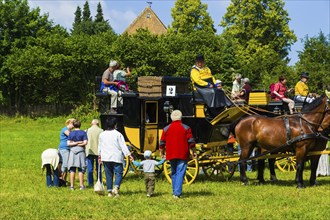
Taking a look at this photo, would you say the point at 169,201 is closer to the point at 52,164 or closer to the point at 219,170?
the point at 52,164

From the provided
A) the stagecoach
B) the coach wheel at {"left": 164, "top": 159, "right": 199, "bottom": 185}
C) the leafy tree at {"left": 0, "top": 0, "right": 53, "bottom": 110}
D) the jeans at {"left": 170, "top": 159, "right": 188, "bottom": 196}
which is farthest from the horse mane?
the leafy tree at {"left": 0, "top": 0, "right": 53, "bottom": 110}

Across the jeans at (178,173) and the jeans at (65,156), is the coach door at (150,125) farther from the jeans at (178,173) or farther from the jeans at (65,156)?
the jeans at (178,173)

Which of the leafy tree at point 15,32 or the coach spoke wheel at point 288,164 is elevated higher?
the leafy tree at point 15,32

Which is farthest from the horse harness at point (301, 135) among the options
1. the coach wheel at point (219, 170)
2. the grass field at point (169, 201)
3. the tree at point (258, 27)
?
the tree at point (258, 27)

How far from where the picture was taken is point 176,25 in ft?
192

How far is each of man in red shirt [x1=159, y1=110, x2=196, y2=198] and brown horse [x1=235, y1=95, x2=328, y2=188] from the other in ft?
9.43

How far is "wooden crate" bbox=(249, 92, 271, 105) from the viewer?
15875 mm

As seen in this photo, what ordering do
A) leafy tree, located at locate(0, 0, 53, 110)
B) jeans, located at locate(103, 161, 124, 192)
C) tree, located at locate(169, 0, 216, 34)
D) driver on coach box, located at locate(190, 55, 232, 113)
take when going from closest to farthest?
1. jeans, located at locate(103, 161, 124, 192)
2. driver on coach box, located at locate(190, 55, 232, 113)
3. leafy tree, located at locate(0, 0, 53, 110)
4. tree, located at locate(169, 0, 216, 34)

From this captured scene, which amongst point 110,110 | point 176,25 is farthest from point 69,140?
point 176,25

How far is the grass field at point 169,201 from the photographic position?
372 inches

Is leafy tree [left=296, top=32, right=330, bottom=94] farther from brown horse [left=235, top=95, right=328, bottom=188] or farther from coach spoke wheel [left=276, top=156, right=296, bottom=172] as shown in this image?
brown horse [left=235, top=95, right=328, bottom=188]

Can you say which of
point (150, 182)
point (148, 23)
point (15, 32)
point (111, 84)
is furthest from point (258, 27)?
point (150, 182)

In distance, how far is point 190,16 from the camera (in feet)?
190

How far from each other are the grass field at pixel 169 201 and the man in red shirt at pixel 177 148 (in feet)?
1.38
